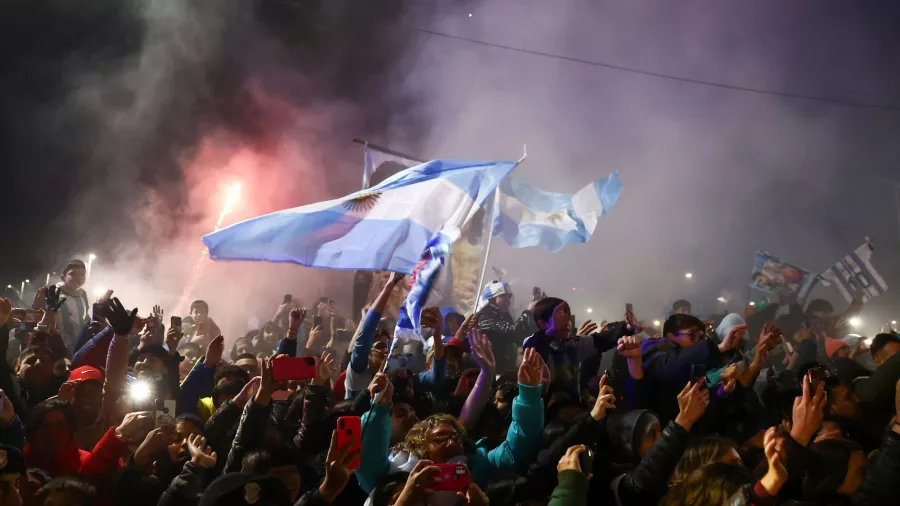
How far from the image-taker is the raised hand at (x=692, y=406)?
2.59m

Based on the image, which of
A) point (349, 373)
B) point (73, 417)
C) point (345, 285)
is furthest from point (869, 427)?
point (345, 285)

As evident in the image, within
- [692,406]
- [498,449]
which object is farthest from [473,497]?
[692,406]

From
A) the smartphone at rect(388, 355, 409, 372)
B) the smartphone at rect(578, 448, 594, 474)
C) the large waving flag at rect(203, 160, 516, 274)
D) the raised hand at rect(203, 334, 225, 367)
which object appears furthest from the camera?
the large waving flag at rect(203, 160, 516, 274)

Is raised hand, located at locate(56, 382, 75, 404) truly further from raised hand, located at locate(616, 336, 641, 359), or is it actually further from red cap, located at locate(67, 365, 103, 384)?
raised hand, located at locate(616, 336, 641, 359)

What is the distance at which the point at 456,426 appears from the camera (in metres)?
3.13

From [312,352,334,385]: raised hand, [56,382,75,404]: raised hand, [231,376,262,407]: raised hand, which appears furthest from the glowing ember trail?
[231,376,262,407]: raised hand

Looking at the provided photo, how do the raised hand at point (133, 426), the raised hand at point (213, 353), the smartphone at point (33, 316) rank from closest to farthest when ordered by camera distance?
the raised hand at point (133, 426), the raised hand at point (213, 353), the smartphone at point (33, 316)

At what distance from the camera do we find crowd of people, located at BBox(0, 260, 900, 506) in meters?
2.55

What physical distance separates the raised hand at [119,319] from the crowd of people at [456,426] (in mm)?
14

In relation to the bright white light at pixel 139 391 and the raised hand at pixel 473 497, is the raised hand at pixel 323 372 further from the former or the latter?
the raised hand at pixel 473 497

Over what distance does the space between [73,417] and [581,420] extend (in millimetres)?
2950

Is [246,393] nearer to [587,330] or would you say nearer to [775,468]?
[587,330]

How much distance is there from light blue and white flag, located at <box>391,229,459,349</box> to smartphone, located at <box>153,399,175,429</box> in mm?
1493

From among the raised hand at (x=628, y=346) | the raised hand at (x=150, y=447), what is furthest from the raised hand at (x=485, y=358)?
the raised hand at (x=150, y=447)
